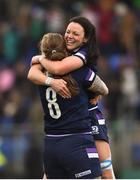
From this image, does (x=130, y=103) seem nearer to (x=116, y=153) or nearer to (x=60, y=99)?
(x=116, y=153)

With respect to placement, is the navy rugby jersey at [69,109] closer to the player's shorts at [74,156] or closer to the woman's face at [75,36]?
the player's shorts at [74,156]

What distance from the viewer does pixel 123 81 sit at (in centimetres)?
1477

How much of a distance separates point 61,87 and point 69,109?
0.22 metres

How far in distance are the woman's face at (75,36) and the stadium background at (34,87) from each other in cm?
605

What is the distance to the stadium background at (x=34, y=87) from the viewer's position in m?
13.7

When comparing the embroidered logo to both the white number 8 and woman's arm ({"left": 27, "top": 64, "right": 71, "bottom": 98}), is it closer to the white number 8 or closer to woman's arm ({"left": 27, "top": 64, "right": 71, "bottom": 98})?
the white number 8

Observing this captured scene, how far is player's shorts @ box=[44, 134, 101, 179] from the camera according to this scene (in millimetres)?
7500

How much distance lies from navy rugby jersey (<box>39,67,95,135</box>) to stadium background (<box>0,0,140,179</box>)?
19.8 ft

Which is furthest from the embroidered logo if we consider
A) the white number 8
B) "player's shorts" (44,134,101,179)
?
the white number 8

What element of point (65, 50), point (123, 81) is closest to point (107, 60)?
point (123, 81)

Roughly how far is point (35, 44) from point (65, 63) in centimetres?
869

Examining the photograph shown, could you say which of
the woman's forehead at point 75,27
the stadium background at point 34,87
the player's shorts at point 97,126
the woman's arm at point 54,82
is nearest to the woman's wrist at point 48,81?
the woman's arm at point 54,82

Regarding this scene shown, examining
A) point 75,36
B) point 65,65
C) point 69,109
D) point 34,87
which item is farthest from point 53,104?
point 34,87

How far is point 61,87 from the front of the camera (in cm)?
746
